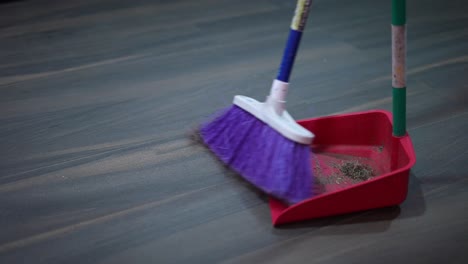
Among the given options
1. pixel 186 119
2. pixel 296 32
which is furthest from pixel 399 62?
pixel 186 119

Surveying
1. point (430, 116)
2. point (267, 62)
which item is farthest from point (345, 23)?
point (430, 116)

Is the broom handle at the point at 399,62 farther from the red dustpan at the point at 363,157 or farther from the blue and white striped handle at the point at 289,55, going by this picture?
the blue and white striped handle at the point at 289,55

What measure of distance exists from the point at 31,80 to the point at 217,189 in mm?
576

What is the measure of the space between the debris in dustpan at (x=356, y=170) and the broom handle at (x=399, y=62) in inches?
3.2

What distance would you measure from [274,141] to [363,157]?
0.18 m

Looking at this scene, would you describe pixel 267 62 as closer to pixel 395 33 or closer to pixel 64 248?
pixel 395 33

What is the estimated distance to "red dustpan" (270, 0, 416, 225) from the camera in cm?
90

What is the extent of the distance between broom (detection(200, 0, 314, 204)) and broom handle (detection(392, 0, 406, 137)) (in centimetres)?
12

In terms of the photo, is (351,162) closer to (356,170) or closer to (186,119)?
(356,170)

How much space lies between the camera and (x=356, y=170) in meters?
1.00

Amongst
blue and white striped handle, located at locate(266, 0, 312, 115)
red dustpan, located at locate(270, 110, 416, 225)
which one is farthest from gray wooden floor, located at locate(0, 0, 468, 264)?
blue and white striped handle, located at locate(266, 0, 312, 115)

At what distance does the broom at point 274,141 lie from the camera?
91cm

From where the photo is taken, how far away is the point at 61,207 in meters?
0.98

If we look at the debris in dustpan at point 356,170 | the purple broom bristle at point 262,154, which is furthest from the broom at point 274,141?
the debris in dustpan at point 356,170
